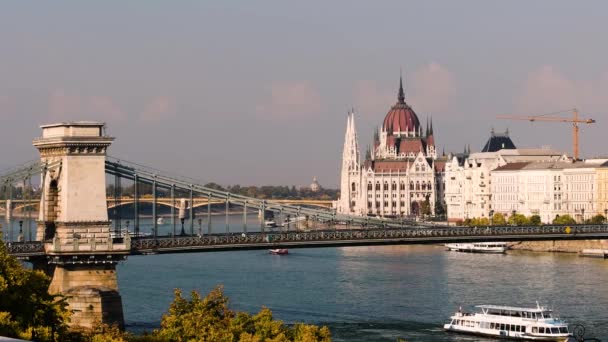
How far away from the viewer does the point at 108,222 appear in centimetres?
4691

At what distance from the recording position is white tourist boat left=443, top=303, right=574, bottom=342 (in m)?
50.8

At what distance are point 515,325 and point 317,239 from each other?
7038 millimetres

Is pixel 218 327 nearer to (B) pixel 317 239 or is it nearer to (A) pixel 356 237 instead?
(B) pixel 317 239

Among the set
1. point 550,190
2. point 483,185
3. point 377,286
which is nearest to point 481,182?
point 483,185

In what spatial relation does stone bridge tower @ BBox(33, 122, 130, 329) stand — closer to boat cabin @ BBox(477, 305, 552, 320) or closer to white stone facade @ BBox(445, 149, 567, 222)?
boat cabin @ BBox(477, 305, 552, 320)

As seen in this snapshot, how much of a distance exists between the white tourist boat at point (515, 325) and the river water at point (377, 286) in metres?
0.63

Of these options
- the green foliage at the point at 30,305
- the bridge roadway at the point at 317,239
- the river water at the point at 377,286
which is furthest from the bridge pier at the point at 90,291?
the green foliage at the point at 30,305

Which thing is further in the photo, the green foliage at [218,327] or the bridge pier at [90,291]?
the bridge pier at [90,291]

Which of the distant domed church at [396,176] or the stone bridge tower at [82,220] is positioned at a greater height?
the distant domed church at [396,176]

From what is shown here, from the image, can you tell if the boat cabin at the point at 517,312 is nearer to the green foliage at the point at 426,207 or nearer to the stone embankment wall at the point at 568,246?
the stone embankment wall at the point at 568,246

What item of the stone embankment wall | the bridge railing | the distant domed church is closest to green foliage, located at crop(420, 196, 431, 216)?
the distant domed church

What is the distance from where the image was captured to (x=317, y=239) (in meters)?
54.7

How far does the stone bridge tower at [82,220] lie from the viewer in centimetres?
4616

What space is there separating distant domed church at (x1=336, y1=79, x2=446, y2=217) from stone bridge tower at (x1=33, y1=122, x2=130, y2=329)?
429 feet
